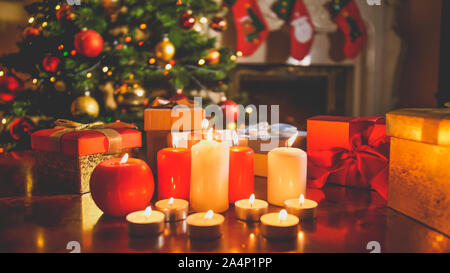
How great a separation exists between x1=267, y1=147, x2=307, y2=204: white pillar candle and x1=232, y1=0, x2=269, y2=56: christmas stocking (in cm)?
287

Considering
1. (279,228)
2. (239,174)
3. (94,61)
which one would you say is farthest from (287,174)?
(94,61)

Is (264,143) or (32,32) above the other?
(32,32)

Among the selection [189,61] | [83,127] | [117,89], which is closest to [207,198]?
[83,127]

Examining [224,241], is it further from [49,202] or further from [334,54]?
[334,54]

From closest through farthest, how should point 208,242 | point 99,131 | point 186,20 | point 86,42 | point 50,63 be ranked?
point 208,242
point 99,131
point 86,42
point 50,63
point 186,20

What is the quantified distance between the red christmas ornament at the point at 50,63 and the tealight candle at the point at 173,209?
1.57 metres

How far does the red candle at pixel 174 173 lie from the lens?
79cm

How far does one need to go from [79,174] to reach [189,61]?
169cm

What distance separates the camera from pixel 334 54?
3.87m

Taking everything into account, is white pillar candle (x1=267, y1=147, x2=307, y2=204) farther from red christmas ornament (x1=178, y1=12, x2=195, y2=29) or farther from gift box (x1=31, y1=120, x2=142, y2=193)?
red christmas ornament (x1=178, y1=12, x2=195, y2=29)

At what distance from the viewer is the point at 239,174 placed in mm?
801

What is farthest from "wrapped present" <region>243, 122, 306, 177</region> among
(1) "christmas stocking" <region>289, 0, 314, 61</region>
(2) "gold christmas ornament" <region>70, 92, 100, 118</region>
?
(1) "christmas stocking" <region>289, 0, 314, 61</region>

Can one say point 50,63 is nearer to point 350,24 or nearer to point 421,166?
point 421,166

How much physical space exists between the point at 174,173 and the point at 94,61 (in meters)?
1.66
